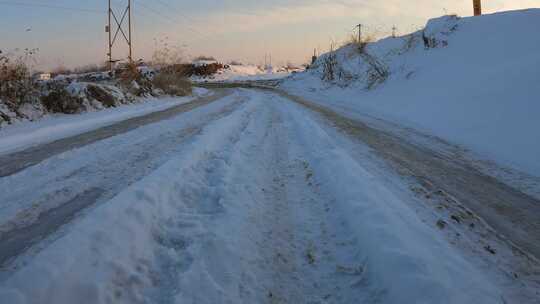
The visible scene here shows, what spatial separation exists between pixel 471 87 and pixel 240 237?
9.92m

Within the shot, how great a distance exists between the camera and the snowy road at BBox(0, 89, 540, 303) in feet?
7.74

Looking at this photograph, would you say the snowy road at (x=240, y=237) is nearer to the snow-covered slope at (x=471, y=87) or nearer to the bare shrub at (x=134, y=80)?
the snow-covered slope at (x=471, y=87)

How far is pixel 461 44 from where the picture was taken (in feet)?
51.3

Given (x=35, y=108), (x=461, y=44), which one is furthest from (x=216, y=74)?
(x=35, y=108)

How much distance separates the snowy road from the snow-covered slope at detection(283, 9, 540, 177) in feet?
10.5

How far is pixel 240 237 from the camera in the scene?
120 inches

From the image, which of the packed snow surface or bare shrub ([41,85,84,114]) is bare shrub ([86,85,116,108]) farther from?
bare shrub ([41,85,84,114])

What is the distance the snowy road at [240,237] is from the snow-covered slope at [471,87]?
319 cm

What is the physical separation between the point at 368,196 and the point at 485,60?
11.0 meters

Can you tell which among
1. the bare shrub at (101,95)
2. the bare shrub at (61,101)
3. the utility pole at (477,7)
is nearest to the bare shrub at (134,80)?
the bare shrub at (101,95)

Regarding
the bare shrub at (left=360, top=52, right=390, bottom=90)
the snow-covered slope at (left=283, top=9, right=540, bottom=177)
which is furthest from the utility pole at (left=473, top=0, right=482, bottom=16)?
the bare shrub at (left=360, top=52, right=390, bottom=90)

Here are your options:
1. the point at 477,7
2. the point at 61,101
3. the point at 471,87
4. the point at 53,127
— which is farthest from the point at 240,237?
the point at 477,7

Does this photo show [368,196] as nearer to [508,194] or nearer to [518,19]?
[508,194]

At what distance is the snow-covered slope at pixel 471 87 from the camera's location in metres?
7.44
